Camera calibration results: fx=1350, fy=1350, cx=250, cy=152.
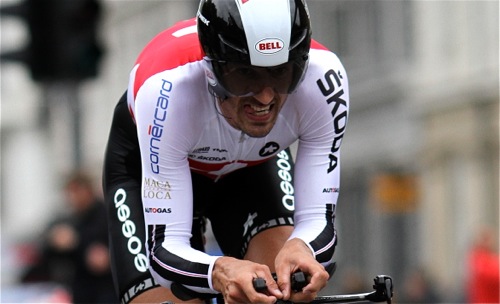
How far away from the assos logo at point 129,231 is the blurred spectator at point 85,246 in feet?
17.3

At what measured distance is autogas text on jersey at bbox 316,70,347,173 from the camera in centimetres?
604

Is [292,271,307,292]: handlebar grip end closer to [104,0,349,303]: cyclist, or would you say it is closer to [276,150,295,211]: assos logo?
[104,0,349,303]: cyclist

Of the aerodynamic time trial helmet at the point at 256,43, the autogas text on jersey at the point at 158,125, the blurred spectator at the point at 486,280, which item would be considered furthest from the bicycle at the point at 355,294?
the blurred spectator at the point at 486,280

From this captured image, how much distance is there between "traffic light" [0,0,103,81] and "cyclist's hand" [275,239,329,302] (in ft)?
26.6

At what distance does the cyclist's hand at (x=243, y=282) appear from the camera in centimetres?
519

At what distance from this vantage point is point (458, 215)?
1329 inches

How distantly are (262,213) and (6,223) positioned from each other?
54.2m

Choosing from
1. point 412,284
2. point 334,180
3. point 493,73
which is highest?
point 493,73

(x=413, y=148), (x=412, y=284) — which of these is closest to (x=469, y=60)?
(x=413, y=148)

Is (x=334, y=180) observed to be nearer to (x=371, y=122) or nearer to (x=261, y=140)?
(x=261, y=140)

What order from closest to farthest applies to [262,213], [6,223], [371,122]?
[262,213] < [371,122] < [6,223]

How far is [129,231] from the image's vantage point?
6453 millimetres

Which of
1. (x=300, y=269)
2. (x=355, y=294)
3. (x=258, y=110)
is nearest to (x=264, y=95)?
(x=258, y=110)

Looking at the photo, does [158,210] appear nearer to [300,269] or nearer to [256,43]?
[300,269]
